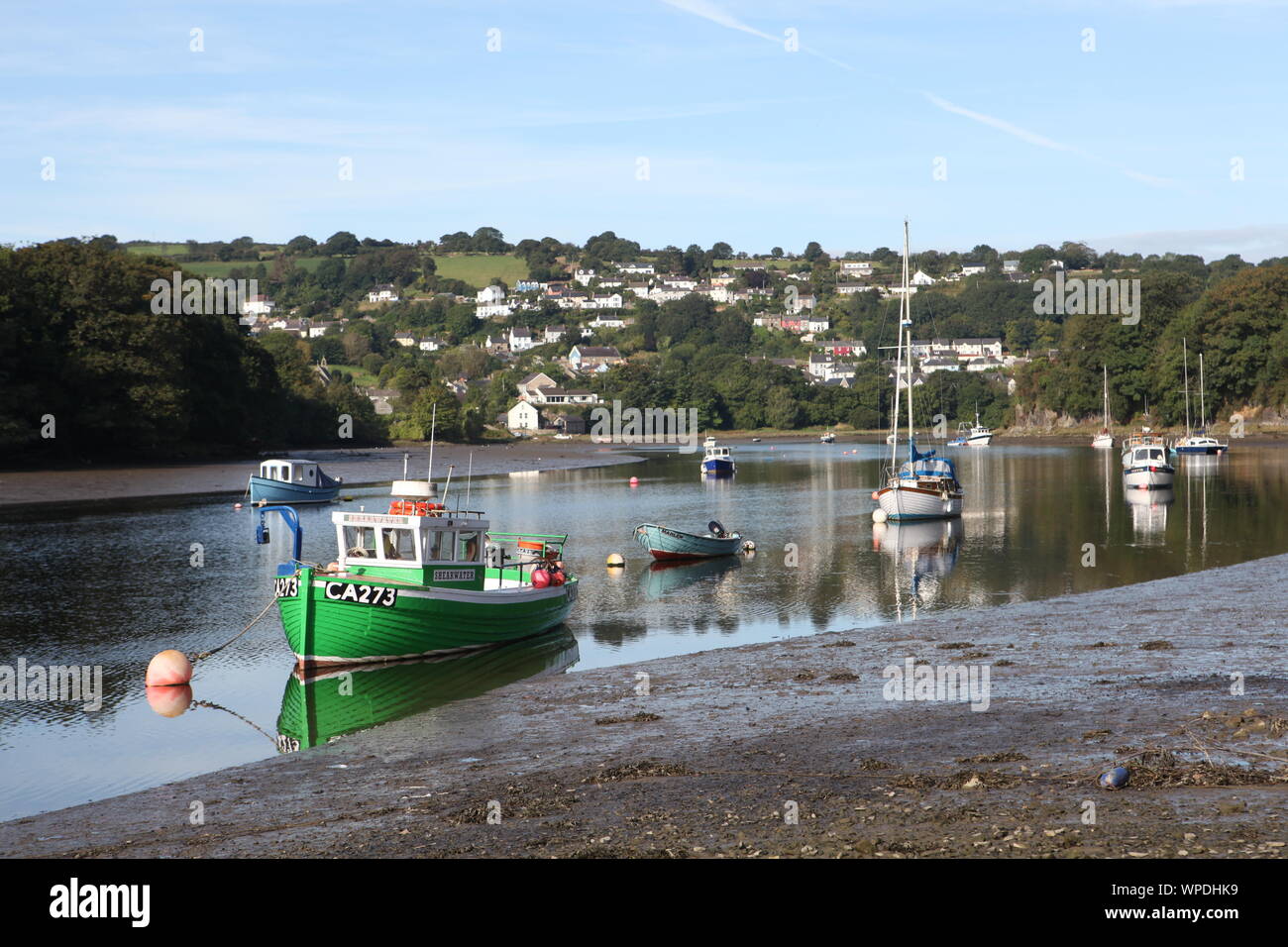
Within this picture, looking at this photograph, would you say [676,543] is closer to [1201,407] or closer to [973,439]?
[1201,407]

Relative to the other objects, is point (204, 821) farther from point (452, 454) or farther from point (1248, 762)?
point (452, 454)

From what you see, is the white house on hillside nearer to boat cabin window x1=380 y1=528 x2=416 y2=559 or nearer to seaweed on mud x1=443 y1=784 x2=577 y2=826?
boat cabin window x1=380 y1=528 x2=416 y2=559

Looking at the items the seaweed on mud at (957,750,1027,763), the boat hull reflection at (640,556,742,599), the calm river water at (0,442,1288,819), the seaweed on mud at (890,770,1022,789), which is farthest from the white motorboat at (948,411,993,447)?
the seaweed on mud at (890,770,1022,789)

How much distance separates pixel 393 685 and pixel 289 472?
4870 cm

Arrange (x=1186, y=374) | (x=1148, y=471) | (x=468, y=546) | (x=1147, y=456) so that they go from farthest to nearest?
(x=1186, y=374) → (x=1147, y=456) → (x=1148, y=471) → (x=468, y=546)

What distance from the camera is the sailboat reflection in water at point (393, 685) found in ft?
64.1

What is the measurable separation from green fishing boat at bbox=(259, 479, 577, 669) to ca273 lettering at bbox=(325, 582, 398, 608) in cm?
2

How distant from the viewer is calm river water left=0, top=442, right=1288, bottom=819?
19.2 m

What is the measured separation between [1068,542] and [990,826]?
34.7 m

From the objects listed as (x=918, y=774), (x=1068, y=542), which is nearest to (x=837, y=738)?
(x=918, y=774)

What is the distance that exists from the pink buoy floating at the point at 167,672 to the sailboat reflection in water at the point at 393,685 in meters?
1.83

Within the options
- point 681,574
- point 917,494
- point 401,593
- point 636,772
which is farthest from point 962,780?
point 917,494

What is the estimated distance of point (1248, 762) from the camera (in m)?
12.7

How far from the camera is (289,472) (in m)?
68.7
